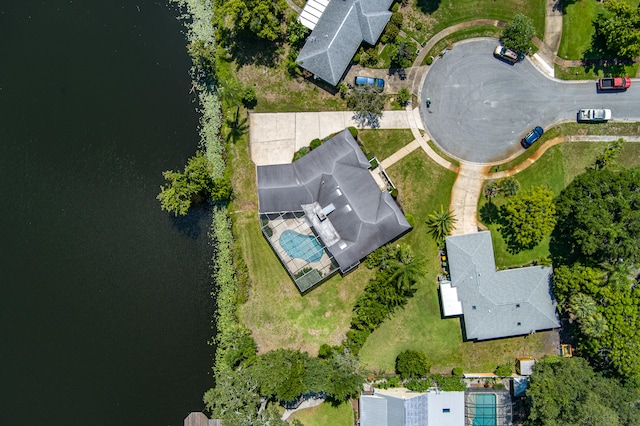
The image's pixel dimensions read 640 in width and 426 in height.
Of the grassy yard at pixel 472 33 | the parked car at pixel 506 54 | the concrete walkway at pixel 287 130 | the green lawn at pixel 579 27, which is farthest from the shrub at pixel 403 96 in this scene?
the green lawn at pixel 579 27

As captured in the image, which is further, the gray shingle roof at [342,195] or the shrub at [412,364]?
the gray shingle roof at [342,195]

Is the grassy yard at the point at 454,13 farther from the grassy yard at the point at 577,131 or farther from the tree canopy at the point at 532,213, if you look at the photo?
the tree canopy at the point at 532,213

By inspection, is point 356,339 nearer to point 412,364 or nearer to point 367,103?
point 412,364

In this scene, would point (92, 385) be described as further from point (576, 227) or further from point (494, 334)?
point (576, 227)

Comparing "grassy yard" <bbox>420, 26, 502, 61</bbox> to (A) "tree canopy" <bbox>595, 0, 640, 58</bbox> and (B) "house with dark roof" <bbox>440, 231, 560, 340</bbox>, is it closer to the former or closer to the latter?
(A) "tree canopy" <bbox>595, 0, 640, 58</bbox>

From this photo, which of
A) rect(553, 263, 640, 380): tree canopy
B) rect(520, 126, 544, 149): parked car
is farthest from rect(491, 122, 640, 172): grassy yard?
rect(553, 263, 640, 380): tree canopy

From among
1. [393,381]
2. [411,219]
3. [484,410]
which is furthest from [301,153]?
[484,410]

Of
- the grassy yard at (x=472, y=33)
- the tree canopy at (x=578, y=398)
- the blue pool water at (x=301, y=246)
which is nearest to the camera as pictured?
the tree canopy at (x=578, y=398)
